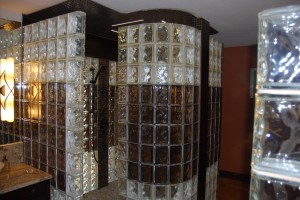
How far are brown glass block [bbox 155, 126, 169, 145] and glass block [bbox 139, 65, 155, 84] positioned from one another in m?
0.34

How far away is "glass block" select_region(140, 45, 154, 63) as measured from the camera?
5.18 feet

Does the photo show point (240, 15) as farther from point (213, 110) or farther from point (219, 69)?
point (213, 110)

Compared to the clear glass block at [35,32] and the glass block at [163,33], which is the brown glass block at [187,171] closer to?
the glass block at [163,33]

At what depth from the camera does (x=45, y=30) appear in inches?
62.7

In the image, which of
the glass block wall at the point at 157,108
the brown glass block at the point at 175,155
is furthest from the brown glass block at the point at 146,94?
the brown glass block at the point at 175,155

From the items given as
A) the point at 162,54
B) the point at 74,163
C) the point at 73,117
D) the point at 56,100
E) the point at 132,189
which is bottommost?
the point at 132,189

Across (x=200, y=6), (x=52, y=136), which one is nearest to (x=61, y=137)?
(x=52, y=136)

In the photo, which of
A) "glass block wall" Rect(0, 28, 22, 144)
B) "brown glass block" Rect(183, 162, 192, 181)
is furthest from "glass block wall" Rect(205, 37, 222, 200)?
"glass block wall" Rect(0, 28, 22, 144)

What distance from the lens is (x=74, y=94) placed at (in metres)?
1.45

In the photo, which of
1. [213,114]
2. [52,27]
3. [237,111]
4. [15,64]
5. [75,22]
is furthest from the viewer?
[237,111]

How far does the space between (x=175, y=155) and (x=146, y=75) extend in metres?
0.62

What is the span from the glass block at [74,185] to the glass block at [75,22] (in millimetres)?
952

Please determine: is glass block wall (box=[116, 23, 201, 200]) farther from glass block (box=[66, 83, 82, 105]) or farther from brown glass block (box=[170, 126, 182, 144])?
glass block (box=[66, 83, 82, 105])

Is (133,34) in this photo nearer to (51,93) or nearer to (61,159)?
(51,93)
